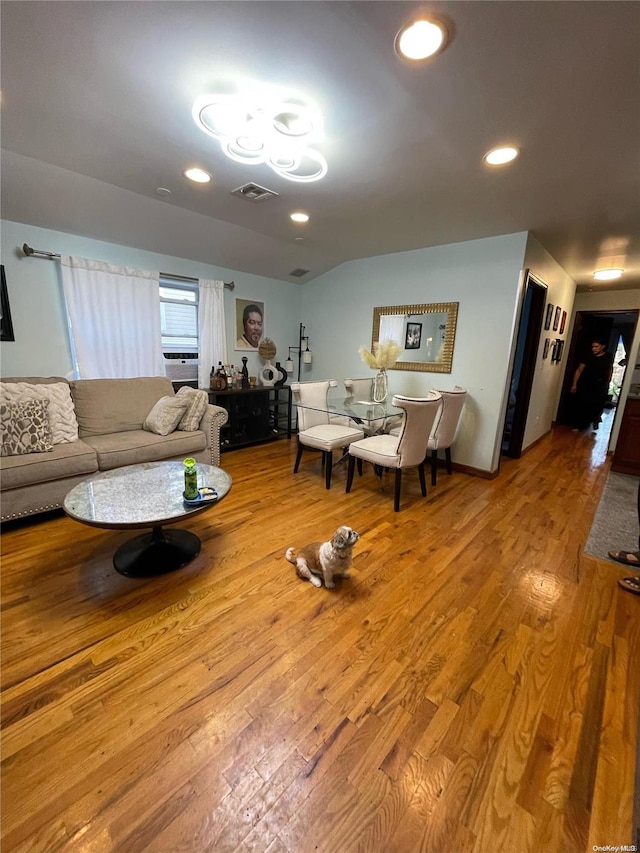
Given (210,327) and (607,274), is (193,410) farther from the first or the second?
(607,274)

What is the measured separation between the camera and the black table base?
6.21 ft

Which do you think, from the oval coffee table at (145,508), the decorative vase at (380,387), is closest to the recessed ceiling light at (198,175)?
the oval coffee table at (145,508)

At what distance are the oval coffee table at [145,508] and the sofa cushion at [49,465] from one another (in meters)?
0.43

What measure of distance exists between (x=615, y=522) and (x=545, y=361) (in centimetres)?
260

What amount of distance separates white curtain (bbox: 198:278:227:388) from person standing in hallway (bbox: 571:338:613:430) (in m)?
6.11

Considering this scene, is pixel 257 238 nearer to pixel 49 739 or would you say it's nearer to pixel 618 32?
pixel 618 32

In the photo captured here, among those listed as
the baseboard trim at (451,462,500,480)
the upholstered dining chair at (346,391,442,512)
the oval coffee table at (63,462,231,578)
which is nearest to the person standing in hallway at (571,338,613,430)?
the baseboard trim at (451,462,500,480)

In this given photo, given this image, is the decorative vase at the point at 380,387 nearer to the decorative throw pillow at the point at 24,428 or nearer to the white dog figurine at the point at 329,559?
the white dog figurine at the point at 329,559

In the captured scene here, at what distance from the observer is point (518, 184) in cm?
222

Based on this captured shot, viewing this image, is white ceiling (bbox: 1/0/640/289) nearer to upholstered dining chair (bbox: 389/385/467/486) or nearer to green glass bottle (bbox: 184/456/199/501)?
upholstered dining chair (bbox: 389/385/467/486)

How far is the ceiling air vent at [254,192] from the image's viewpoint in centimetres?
251

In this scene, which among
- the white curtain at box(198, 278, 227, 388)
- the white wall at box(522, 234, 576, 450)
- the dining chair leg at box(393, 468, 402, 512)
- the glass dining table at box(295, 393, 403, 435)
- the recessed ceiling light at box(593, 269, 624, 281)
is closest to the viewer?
the dining chair leg at box(393, 468, 402, 512)

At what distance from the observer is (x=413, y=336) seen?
3924 mm

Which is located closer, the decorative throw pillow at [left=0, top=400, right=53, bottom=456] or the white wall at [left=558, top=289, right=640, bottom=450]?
the decorative throw pillow at [left=0, top=400, right=53, bottom=456]
